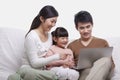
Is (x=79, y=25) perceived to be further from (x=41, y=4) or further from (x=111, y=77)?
(x=41, y=4)

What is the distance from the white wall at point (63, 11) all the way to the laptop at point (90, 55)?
2.26ft

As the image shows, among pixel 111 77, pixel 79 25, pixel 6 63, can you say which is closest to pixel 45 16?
pixel 79 25

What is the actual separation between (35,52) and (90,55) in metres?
0.35

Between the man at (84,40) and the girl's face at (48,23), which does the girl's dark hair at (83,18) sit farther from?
the girl's face at (48,23)

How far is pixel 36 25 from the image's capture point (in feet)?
6.68

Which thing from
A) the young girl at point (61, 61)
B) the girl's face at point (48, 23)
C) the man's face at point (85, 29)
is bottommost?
the young girl at point (61, 61)

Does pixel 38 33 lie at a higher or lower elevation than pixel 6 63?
higher

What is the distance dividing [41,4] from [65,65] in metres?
0.79

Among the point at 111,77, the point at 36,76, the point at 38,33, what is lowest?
the point at 111,77

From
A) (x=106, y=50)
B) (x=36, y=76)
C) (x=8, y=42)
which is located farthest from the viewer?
(x=8, y=42)

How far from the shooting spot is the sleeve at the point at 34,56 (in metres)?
1.85

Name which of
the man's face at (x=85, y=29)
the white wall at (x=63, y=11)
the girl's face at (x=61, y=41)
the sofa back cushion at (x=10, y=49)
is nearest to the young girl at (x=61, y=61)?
the girl's face at (x=61, y=41)

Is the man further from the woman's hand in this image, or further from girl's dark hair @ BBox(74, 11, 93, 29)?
the woman's hand

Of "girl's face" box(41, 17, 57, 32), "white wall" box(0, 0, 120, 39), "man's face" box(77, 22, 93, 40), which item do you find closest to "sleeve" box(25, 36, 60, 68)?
"girl's face" box(41, 17, 57, 32)
